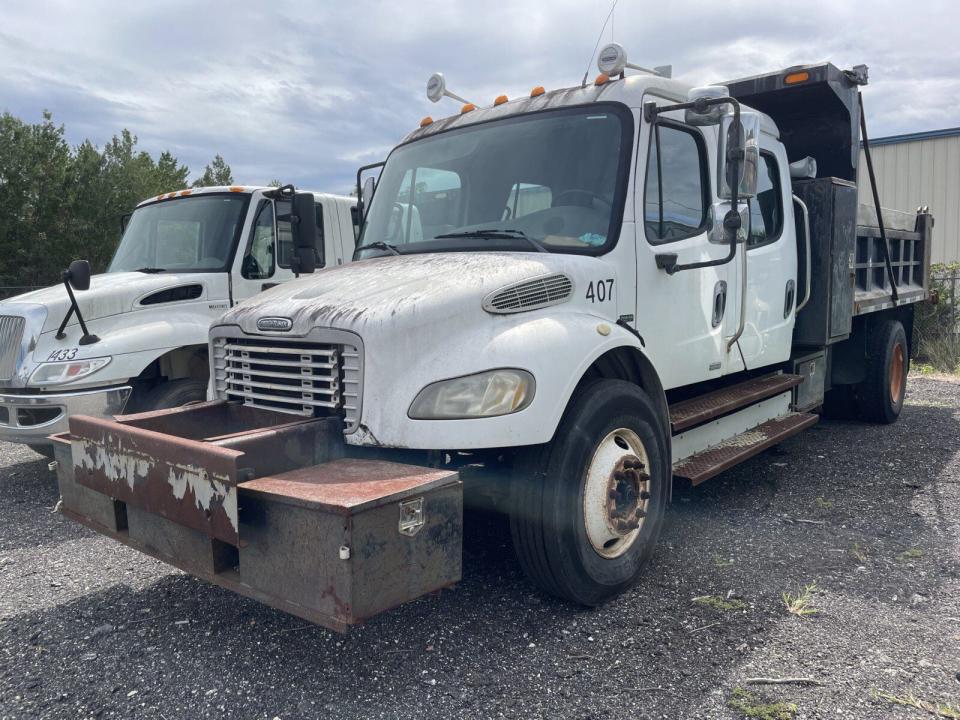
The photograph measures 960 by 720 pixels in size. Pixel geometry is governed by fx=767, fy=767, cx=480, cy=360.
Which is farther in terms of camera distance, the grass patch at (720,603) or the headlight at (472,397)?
the grass patch at (720,603)

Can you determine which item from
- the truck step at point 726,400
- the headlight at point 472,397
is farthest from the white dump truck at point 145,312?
the truck step at point 726,400

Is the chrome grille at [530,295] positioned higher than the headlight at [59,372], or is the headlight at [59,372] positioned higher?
the chrome grille at [530,295]

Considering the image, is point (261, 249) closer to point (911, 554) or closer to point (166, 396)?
point (166, 396)

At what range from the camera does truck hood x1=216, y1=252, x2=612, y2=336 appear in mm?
3088

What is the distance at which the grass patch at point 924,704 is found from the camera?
2678 millimetres

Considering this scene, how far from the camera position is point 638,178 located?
3.93 m

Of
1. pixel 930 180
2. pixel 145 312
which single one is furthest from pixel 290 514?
pixel 930 180

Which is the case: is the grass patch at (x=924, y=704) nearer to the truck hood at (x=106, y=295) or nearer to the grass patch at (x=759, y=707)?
the grass patch at (x=759, y=707)

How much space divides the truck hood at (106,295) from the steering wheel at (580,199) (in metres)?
3.52

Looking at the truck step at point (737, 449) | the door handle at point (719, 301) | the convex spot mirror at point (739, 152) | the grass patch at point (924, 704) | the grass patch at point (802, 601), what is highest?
the convex spot mirror at point (739, 152)

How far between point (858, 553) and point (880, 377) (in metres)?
3.85

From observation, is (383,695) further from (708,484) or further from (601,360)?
(708,484)

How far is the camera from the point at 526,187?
158 inches

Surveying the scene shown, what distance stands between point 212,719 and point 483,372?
1600 mm
